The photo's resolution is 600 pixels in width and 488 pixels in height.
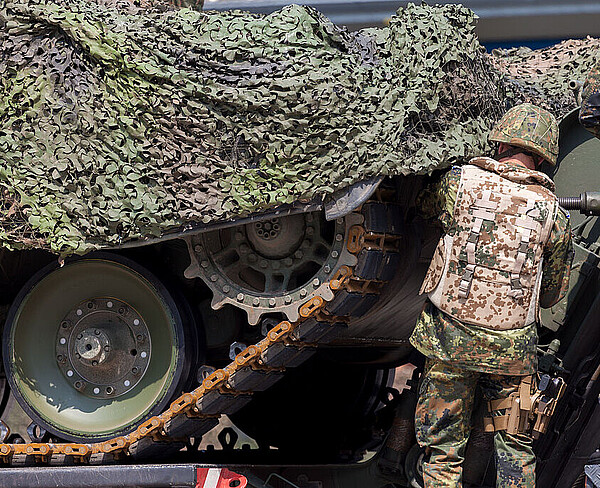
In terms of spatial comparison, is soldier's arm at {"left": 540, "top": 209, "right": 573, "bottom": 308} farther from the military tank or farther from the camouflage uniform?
the military tank

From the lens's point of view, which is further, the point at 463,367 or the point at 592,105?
the point at 592,105

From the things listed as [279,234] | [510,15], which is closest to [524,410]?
[279,234]

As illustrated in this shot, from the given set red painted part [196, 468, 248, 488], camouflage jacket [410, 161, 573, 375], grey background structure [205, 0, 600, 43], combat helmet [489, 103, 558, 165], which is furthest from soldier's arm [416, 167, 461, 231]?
grey background structure [205, 0, 600, 43]

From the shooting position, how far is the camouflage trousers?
4891mm

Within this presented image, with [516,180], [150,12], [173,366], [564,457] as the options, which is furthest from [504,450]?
[150,12]

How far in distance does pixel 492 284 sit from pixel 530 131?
743 millimetres

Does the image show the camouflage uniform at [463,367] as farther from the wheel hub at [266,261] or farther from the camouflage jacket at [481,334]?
the wheel hub at [266,261]

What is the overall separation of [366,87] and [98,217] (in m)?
1.41

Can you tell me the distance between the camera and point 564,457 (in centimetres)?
566

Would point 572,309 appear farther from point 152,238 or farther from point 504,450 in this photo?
point 152,238

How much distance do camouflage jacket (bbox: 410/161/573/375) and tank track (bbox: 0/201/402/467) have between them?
299 mm

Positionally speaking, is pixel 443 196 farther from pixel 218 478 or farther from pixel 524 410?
pixel 218 478

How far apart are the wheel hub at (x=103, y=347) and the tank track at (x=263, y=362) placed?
1.09ft

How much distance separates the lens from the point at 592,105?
5.09 meters
